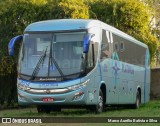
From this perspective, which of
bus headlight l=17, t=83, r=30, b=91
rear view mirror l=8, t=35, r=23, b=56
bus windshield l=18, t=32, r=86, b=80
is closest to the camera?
bus windshield l=18, t=32, r=86, b=80

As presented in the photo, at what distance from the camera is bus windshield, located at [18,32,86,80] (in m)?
17.4

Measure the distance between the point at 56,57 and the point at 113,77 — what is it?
12.7 ft

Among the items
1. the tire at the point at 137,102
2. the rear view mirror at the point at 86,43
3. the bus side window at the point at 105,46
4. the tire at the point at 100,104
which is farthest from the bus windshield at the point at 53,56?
the tire at the point at 137,102

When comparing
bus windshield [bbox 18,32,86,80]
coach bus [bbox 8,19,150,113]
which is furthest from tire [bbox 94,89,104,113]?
bus windshield [bbox 18,32,86,80]

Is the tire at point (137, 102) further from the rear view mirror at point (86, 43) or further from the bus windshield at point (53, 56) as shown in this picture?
the rear view mirror at point (86, 43)

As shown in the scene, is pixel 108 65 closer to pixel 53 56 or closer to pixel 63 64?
pixel 63 64

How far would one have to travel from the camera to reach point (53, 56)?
17641mm

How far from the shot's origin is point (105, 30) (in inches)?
771

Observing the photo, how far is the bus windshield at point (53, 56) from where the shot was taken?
57.2 ft

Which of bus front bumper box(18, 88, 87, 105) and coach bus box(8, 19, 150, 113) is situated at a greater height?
coach bus box(8, 19, 150, 113)

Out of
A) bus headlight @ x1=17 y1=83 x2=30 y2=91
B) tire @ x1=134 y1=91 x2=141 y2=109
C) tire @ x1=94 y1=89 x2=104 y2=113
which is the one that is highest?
bus headlight @ x1=17 y1=83 x2=30 y2=91

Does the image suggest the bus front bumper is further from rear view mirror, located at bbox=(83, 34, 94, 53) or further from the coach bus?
rear view mirror, located at bbox=(83, 34, 94, 53)

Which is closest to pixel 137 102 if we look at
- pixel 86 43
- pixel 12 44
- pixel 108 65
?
pixel 108 65

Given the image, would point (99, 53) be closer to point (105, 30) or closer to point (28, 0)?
point (105, 30)
